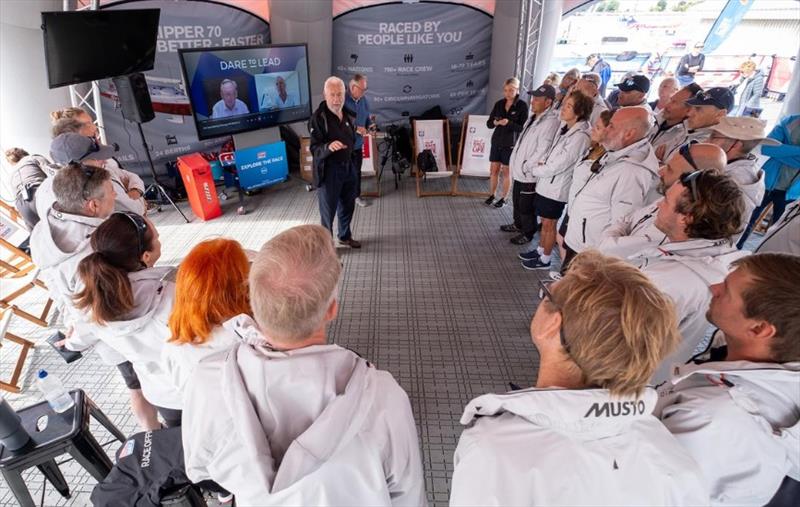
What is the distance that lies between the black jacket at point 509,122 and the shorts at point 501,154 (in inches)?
1.9

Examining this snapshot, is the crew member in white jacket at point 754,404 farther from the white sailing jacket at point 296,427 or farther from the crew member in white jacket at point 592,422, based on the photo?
the white sailing jacket at point 296,427

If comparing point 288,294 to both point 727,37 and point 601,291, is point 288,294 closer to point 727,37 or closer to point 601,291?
point 601,291

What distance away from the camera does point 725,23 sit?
7.23 metres

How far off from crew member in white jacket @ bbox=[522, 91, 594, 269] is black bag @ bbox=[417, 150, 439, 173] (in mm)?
2204

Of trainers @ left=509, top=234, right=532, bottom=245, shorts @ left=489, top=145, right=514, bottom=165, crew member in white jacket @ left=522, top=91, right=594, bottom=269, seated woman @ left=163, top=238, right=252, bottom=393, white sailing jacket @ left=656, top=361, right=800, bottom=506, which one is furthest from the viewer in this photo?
shorts @ left=489, top=145, right=514, bottom=165

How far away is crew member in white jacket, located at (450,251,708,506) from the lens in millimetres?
842

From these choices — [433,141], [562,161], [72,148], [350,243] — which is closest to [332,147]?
[350,243]

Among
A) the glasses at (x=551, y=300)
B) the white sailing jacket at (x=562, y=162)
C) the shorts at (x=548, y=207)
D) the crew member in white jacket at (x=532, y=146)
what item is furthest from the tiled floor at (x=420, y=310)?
the glasses at (x=551, y=300)

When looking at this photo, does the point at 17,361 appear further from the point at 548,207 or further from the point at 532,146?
the point at 532,146

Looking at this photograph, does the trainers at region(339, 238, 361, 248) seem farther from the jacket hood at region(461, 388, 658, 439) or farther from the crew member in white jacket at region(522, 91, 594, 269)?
the jacket hood at region(461, 388, 658, 439)

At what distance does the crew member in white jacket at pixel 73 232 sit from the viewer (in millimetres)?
2059

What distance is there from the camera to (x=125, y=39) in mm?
4039

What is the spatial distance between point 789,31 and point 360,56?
9129mm

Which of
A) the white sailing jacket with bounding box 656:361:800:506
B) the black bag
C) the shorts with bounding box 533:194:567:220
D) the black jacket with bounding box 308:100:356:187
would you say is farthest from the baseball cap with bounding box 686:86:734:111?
the black bag
